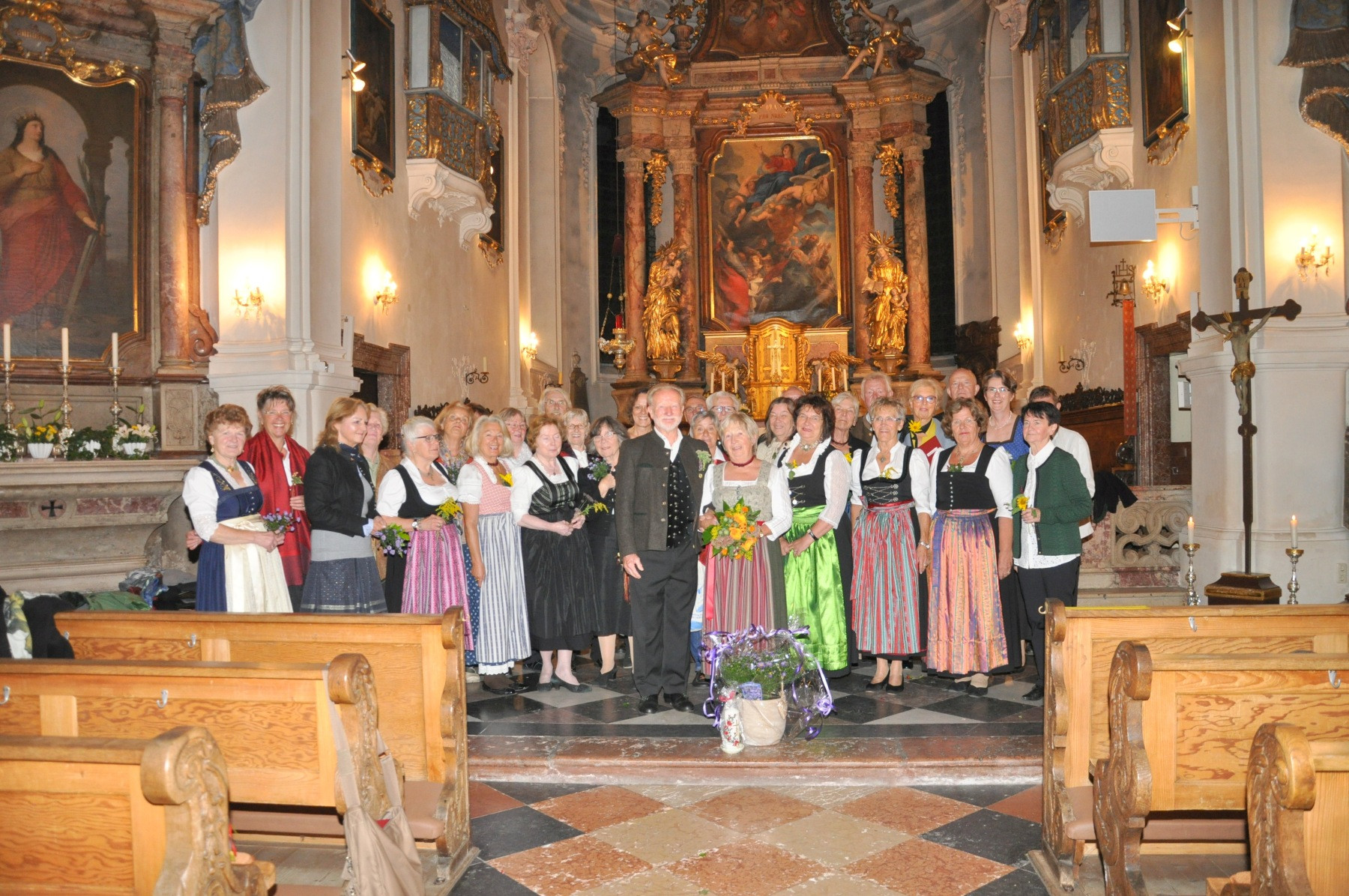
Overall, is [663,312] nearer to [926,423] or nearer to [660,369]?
[660,369]

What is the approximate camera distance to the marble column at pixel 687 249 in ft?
55.8

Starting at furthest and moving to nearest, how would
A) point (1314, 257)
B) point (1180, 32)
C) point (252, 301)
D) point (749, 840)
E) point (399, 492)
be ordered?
point (1180, 32), point (252, 301), point (1314, 257), point (399, 492), point (749, 840)

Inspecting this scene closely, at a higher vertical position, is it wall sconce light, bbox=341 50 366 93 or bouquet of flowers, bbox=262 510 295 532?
wall sconce light, bbox=341 50 366 93

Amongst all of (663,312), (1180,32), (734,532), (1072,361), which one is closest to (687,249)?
(663,312)

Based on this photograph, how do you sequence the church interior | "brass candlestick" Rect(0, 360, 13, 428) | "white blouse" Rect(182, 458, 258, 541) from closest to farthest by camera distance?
the church interior < "white blouse" Rect(182, 458, 258, 541) < "brass candlestick" Rect(0, 360, 13, 428)

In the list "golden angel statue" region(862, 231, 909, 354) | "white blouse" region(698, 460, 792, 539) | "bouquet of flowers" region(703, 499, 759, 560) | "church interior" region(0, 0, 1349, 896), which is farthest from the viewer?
"golden angel statue" region(862, 231, 909, 354)

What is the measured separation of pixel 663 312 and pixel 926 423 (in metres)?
10.9

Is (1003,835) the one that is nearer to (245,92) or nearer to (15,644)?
(15,644)

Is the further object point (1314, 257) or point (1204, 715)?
point (1314, 257)

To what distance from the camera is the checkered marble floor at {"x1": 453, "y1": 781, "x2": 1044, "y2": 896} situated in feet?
11.8

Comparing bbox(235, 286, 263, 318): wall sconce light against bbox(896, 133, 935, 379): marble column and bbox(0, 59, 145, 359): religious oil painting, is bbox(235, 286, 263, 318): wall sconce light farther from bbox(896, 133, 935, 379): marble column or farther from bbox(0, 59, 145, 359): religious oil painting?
bbox(896, 133, 935, 379): marble column

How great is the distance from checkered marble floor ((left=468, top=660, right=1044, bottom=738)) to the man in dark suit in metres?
0.23

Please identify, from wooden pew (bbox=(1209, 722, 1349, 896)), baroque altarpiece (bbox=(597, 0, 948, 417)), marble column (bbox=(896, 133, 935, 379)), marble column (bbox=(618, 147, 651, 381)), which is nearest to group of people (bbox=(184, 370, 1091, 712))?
wooden pew (bbox=(1209, 722, 1349, 896))

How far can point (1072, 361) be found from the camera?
12.2m
